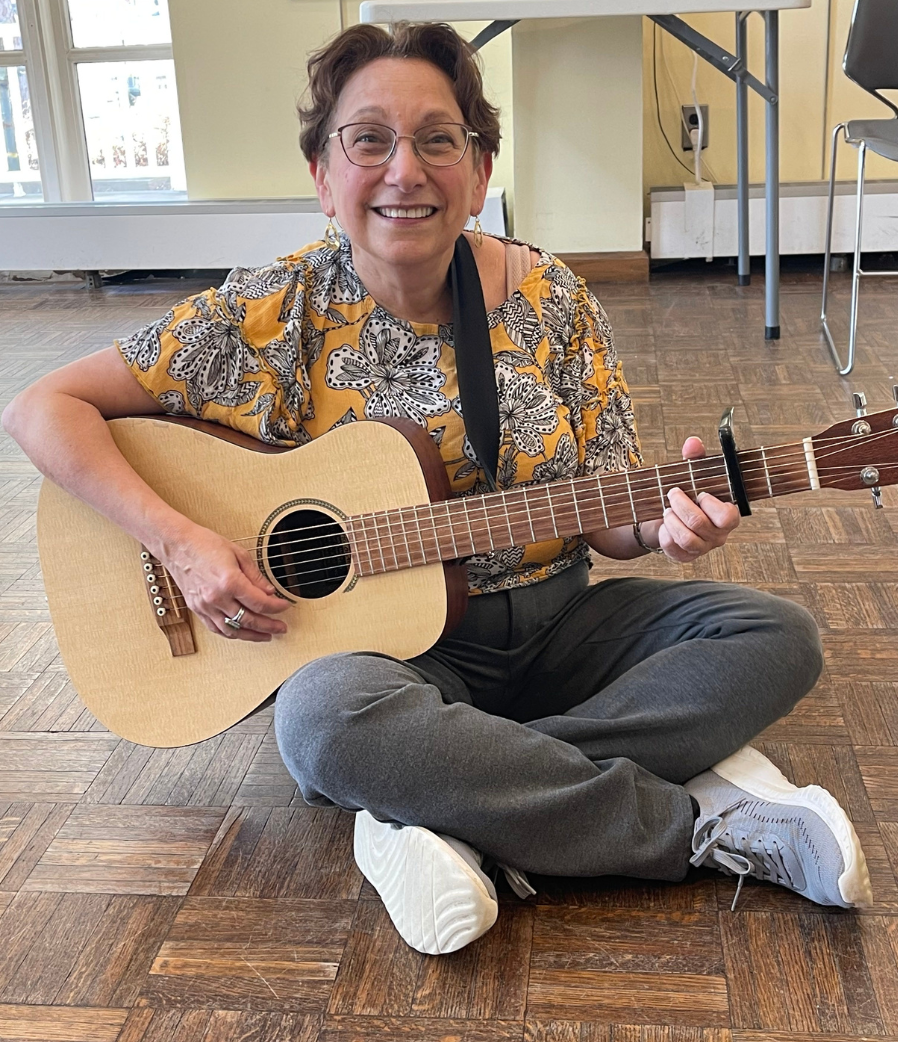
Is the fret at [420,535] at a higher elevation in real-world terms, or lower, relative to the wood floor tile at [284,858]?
higher

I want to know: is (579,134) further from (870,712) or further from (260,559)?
(260,559)

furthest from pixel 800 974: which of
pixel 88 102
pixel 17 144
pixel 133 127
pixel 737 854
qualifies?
pixel 17 144

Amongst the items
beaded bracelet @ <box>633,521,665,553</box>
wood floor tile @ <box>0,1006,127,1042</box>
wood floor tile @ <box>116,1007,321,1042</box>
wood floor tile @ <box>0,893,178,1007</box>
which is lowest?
wood floor tile @ <box>0,893,178,1007</box>

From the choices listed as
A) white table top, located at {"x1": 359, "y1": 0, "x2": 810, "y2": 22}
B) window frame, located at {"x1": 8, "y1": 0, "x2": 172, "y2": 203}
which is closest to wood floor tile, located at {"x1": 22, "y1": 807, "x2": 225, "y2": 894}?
white table top, located at {"x1": 359, "y1": 0, "x2": 810, "y2": 22}

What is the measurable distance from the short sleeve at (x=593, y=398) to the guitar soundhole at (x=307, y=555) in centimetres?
33

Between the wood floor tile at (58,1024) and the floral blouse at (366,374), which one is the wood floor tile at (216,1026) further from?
the floral blouse at (366,374)

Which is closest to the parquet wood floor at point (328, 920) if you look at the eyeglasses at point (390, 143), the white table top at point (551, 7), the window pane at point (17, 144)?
the eyeglasses at point (390, 143)

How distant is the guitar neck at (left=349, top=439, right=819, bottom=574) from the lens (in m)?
1.31

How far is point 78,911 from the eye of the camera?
132 cm

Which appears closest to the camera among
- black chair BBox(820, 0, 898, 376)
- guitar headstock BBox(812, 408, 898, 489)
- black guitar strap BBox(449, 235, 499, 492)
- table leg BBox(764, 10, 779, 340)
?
guitar headstock BBox(812, 408, 898, 489)

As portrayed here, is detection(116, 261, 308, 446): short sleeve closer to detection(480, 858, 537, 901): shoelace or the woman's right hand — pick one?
the woman's right hand

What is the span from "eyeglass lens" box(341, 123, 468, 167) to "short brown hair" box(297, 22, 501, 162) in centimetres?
5

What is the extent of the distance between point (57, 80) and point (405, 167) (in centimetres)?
425

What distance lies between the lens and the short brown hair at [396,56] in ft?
4.56
